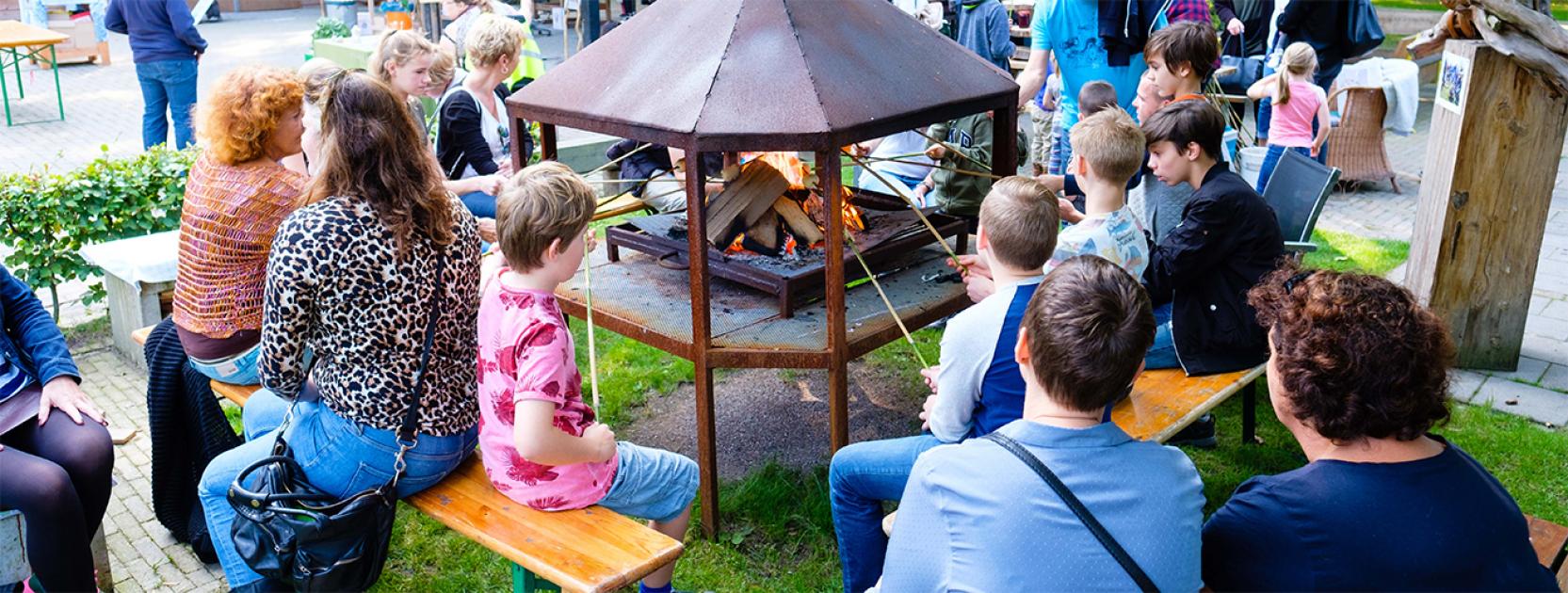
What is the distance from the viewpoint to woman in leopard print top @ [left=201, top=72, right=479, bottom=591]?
286 cm

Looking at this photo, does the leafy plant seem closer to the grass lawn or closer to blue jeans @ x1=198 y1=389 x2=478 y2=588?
the grass lawn

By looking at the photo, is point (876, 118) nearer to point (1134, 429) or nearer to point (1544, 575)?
point (1134, 429)

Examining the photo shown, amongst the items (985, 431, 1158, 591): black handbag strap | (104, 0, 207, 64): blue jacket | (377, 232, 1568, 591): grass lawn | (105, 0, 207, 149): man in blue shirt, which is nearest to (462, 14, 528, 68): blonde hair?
(377, 232, 1568, 591): grass lawn

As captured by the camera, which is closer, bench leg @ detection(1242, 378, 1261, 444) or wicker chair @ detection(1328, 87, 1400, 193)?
bench leg @ detection(1242, 378, 1261, 444)

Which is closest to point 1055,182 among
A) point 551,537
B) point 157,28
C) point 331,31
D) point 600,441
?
point 600,441

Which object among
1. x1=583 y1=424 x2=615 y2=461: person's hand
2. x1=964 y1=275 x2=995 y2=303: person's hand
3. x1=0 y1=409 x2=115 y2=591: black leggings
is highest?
x1=964 y1=275 x2=995 y2=303: person's hand

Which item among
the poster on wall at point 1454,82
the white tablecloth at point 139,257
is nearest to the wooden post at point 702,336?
the white tablecloth at point 139,257

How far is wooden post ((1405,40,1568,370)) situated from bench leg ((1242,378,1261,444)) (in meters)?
0.91

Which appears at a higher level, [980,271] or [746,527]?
[980,271]

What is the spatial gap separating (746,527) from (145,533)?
204cm

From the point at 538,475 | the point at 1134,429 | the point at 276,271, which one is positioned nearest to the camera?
the point at 276,271

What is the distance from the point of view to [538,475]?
10.1 feet

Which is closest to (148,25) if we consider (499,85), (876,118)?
(499,85)

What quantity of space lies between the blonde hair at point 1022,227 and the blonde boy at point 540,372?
3.50 ft
